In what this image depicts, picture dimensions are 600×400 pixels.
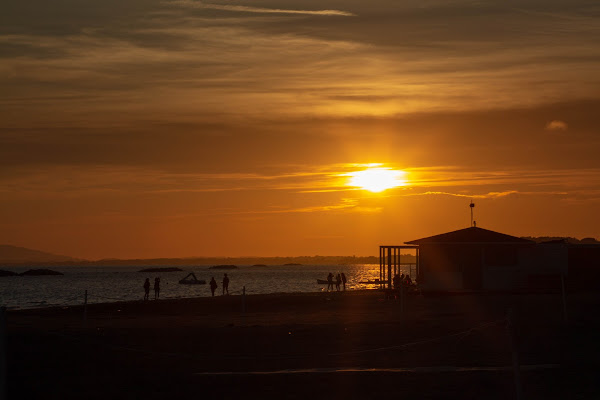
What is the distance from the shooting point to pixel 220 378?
643 inches

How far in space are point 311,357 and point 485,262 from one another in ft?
96.5

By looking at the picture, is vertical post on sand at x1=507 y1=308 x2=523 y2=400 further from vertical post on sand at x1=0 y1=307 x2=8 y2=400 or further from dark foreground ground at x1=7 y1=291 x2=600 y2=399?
vertical post on sand at x1=0 y1=307 x2=8 y2=400

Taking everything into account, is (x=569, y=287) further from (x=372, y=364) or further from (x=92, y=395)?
(x=92, y=395)

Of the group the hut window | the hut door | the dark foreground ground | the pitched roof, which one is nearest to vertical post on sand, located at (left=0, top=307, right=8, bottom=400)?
the dark foreground ground

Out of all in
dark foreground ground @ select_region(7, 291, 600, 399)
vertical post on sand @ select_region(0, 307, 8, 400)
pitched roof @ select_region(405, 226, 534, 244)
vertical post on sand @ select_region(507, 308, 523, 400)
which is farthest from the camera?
pitched roof @ select_region(405, 226, 534, 244)

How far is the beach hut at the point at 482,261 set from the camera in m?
46.4

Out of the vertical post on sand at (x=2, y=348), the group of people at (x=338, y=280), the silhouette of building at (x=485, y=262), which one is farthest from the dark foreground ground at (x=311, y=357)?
the group of people at (x=338, y=280)

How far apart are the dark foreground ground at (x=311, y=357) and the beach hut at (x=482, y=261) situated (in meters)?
13.7

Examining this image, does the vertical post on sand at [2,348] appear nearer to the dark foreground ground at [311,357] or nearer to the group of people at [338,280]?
the dark foreground ground at [311,357]

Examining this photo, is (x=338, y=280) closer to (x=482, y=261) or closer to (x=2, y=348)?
(x=482, y=261)

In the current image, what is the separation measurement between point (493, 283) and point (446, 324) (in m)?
20.3

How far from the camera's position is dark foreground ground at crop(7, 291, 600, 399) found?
15.1 m

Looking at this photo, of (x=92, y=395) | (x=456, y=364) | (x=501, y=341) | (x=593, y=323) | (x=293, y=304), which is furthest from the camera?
(x=293, y=304)

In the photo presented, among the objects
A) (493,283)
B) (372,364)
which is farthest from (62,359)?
(493,283)
